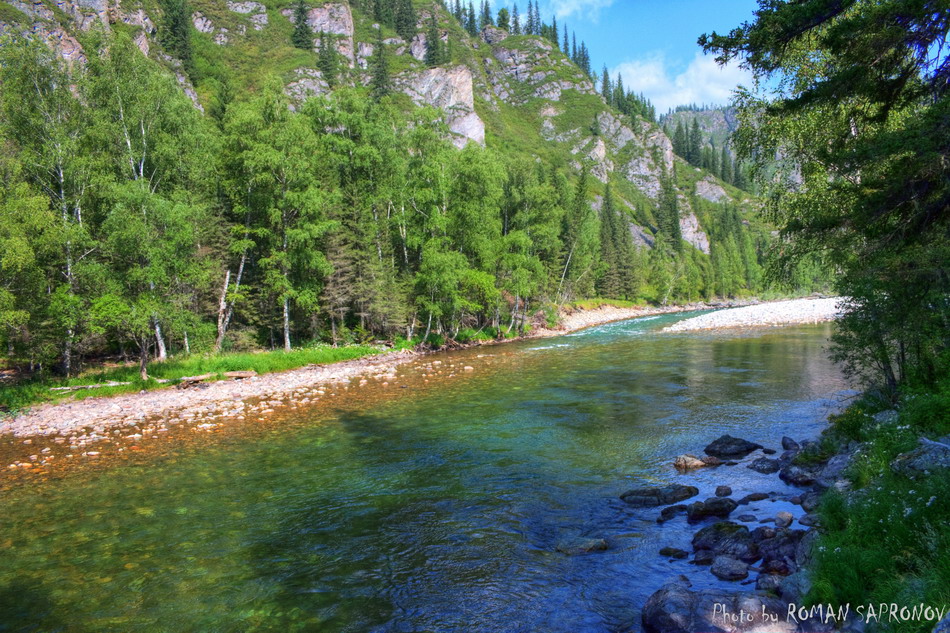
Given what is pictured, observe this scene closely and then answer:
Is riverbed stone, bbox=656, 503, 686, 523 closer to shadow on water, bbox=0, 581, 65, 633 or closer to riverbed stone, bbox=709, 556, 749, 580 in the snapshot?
riverbed stone, bbox=709, 556, 749, 580

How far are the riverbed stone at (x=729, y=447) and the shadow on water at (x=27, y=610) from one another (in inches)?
569

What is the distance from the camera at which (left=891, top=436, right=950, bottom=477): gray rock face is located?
6738mm

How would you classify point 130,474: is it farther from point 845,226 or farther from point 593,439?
point 845,226

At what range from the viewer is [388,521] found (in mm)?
10633

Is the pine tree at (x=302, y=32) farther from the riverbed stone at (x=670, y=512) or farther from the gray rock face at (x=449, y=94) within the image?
the riverbed stone at (x=670, y=512)

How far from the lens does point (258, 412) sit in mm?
20797

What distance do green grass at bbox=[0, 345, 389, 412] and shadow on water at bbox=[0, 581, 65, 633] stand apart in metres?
16.6

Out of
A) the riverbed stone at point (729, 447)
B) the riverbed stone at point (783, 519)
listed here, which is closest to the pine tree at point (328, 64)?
the riverbed stone at point (729, 447)

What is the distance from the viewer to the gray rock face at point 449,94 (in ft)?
427

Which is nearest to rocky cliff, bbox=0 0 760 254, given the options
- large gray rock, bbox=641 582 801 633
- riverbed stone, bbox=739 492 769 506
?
riverbed stone, bbox=739 492 769 506

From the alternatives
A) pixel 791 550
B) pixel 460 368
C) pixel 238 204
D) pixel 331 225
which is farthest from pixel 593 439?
pixel 238 204

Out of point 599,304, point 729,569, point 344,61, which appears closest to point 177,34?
point 344,61

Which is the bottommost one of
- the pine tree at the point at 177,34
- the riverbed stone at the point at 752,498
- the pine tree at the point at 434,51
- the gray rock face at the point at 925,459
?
the riverbed stone at the point at 752,498

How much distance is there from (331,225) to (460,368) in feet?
45.1
